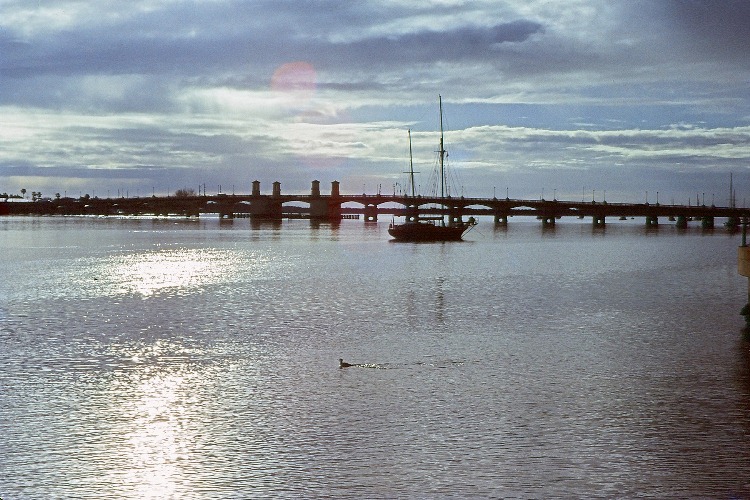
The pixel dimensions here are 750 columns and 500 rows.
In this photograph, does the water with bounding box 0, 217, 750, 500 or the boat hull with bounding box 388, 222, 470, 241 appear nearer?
the water with bounding box 0, 217, 750, 500

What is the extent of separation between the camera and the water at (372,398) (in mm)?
14156

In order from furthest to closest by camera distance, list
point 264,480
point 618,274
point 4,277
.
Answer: point 618,274 < point 4,277 < point 264,480

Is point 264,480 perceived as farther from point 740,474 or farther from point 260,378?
point 260,378

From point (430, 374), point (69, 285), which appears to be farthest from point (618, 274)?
point (430, 374)

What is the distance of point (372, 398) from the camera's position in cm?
2030

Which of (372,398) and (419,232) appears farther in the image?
(419,232)

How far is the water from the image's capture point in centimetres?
1416

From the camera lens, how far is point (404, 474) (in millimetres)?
14312

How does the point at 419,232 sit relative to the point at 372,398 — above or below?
above

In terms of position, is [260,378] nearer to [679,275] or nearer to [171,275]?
[171,275]

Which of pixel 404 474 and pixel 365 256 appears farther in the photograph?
pixel 365 256

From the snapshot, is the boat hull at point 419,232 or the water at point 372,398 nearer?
the water at point 372,398

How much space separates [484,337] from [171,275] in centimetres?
3896

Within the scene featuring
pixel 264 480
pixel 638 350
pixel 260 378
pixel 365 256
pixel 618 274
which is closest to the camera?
pixel 264 480
